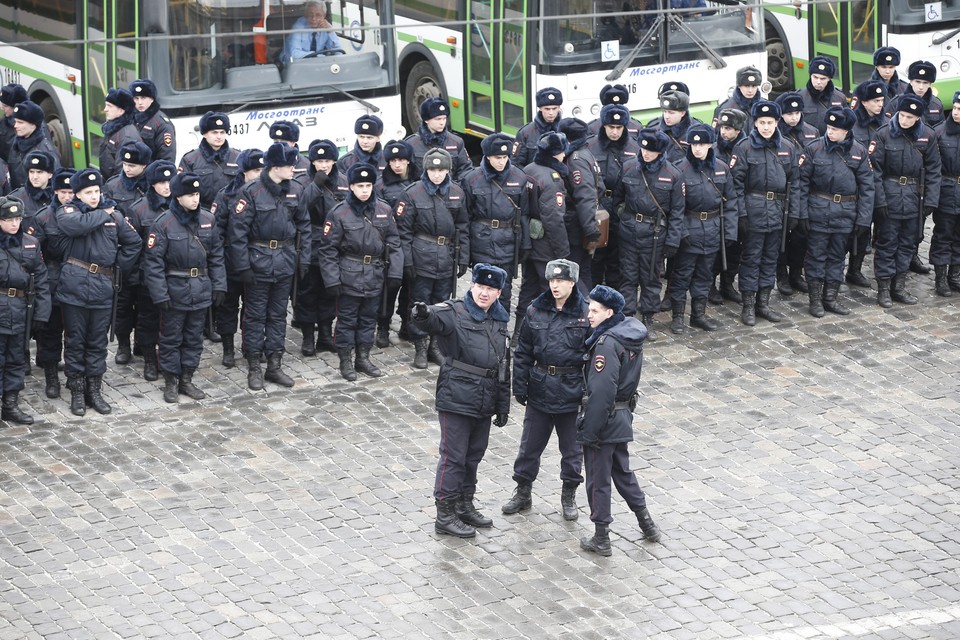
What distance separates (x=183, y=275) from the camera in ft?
44.0

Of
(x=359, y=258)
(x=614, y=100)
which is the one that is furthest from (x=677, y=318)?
(x=359, y=258)

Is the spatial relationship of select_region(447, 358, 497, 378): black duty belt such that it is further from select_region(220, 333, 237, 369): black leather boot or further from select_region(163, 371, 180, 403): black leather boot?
select_region(220, 333, 237, 369): black leather boot

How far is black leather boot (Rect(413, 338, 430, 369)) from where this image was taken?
14359 mm

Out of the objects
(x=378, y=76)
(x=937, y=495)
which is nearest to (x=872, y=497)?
(x=937, y=495)

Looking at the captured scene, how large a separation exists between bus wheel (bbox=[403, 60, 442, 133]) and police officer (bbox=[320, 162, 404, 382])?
20.7 ft

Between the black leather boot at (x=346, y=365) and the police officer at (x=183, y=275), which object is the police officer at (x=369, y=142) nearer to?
the black leather boot at (x=346, y=365)

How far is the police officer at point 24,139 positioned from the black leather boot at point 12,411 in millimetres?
2609

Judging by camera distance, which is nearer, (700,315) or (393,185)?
(393,185)

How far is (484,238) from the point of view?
14.5 meters

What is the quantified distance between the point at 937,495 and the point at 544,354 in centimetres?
293

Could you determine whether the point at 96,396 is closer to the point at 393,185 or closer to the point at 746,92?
the point at 393,185

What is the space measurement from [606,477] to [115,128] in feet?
21.5

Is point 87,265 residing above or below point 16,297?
above

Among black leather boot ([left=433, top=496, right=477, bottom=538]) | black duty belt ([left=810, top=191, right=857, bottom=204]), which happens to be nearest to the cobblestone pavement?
black leather boot ([left=433, top=496, right=477, bottom=538])
